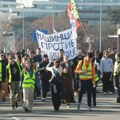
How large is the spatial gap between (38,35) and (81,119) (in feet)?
30.3

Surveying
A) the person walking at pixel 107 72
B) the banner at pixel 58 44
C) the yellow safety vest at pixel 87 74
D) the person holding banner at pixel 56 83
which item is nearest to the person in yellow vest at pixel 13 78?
the person holding banner at pixel 56 83

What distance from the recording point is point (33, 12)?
14962 centimetres

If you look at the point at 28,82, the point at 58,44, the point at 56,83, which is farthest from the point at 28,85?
the point at 58,44

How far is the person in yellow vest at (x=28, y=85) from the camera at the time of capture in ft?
61.1

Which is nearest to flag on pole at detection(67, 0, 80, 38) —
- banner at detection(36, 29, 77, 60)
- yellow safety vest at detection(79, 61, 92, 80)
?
banner at detection(36, 29, 77, 60)

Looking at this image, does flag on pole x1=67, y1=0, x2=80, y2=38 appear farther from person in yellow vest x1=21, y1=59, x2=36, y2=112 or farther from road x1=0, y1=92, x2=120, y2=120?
person in yellow vest x1=21, y1=59, x2=36, y2=112

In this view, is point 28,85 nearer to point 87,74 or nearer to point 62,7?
point 87,74

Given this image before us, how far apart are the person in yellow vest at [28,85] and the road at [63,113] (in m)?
0.26

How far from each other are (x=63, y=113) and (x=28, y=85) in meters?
1.45

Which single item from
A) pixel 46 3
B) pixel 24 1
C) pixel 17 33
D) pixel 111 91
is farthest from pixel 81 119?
pixel 24 1

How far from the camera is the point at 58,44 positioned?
25078mm

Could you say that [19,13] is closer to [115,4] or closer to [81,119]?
[115,4]

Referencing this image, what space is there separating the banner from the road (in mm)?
3504

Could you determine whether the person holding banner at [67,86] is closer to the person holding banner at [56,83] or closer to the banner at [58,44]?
the person holding banner at [56,83]
